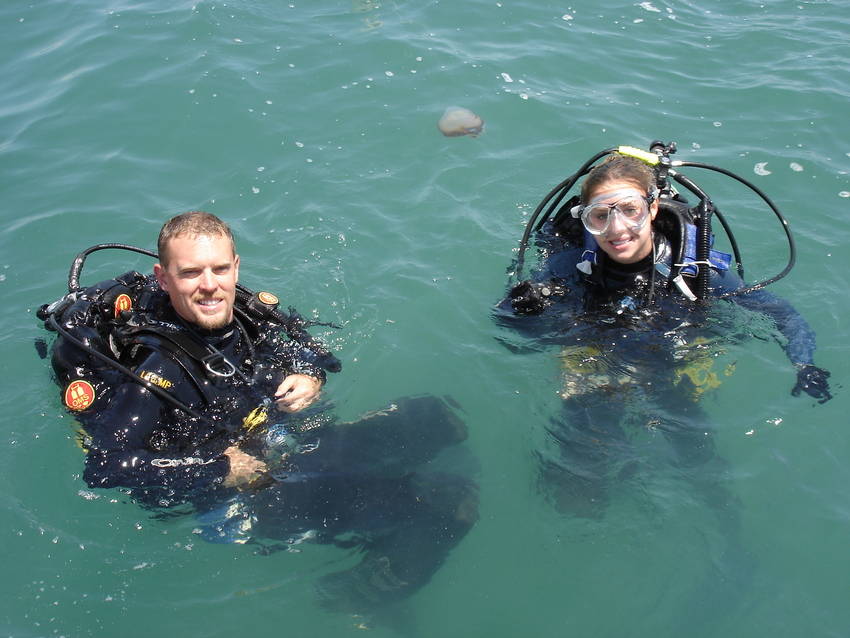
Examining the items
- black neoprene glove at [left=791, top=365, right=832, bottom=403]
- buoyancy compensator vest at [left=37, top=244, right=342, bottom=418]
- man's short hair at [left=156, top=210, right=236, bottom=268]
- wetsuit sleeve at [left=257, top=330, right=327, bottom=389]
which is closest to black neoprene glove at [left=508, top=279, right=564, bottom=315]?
wetsuit sleeve at [left=257, top=330, right=327, bottom=389]

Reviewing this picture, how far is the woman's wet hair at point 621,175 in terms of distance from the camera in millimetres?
4160

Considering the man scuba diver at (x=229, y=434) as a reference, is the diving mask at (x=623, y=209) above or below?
above

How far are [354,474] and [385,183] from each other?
11.4 ft

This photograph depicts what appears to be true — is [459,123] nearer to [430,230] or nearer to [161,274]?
[430,230]

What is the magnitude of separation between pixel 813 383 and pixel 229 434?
11.4 ft

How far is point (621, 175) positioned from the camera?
417 centimetres

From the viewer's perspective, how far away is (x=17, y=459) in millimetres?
4211

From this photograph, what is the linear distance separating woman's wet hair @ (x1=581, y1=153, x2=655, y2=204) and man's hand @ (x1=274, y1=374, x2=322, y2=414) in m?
2.15

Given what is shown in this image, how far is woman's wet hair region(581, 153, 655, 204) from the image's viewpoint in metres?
4.16

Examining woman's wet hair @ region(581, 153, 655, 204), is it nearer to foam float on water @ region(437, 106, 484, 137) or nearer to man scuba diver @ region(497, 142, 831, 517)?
man scuba diver @ region(497, 142, 831, 517)

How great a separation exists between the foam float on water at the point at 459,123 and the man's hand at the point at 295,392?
406cm

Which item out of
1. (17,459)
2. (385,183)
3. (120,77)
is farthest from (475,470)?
(120,77)

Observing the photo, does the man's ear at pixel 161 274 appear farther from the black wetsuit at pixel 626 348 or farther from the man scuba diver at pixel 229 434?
the black wetsuit at pixel 626 348

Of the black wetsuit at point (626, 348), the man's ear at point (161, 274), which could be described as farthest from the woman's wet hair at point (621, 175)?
the man's ear at point (161, 274)
